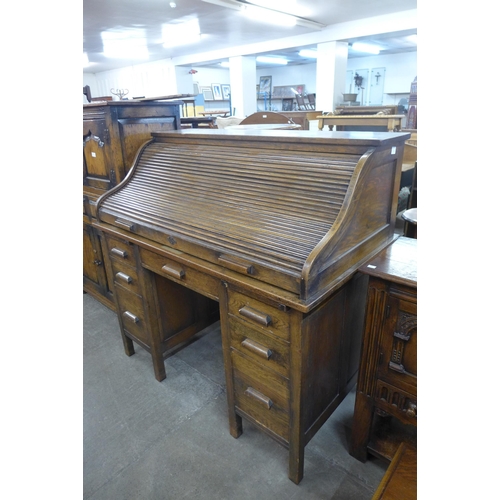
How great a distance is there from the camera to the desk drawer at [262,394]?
1372 millimetres

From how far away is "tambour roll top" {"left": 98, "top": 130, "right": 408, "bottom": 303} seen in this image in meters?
1.19

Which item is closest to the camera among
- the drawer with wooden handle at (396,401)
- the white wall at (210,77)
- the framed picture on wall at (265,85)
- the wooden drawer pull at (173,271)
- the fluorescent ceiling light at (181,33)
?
the drawer with wooden handle at (396,401)

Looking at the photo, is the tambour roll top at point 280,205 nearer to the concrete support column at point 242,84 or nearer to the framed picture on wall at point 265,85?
the concrete support column at point 242,84

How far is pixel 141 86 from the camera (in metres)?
12.1

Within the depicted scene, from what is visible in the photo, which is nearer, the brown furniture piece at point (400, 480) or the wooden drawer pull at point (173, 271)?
the brown furniture piece at point (400, 480)

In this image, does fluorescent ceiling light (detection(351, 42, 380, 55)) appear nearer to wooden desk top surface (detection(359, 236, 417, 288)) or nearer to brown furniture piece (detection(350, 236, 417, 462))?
wooden desk top surface (detection(359, 236, 417, 288))

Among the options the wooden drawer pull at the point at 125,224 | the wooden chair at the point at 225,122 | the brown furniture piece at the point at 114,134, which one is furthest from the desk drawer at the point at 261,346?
the wooden chair at the point at 225,122

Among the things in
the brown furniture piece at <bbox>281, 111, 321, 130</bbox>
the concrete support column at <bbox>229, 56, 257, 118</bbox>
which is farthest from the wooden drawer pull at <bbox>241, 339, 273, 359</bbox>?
the concrete support column at <bbox>229, 56, 257, 118</bbox>

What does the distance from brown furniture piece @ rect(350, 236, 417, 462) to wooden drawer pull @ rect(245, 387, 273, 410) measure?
37 cm

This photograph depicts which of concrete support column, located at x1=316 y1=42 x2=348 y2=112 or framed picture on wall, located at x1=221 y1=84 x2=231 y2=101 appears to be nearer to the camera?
concrete support column, located at x1=316 y1=42 x2=348 y2=112
